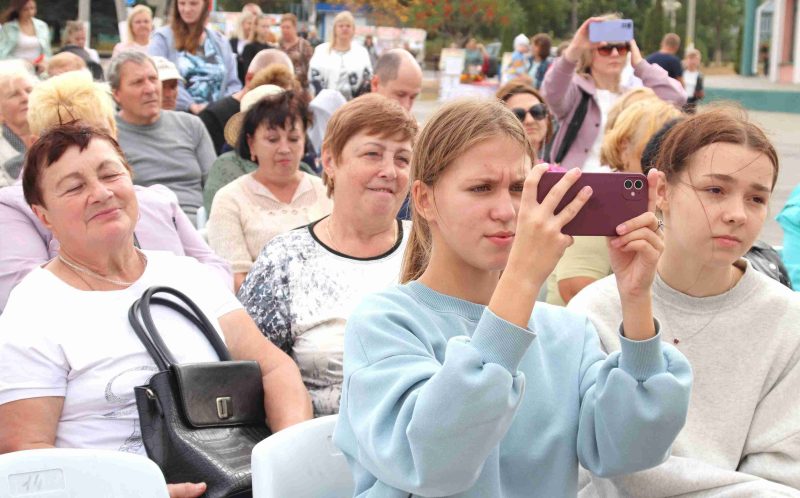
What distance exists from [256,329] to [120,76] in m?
3.33

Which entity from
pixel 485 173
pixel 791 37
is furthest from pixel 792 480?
pixel 791 37

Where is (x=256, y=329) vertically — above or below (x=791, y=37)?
above

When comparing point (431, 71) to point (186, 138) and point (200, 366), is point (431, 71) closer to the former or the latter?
A: point (186, 138)

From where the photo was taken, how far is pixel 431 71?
4206 cm

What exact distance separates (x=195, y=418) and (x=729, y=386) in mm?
1327

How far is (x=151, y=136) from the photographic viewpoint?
5.91 metres

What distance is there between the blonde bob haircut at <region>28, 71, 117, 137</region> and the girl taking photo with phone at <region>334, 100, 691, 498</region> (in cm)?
260

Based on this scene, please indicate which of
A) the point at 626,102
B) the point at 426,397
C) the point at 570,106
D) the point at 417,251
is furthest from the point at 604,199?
the point at 570,106

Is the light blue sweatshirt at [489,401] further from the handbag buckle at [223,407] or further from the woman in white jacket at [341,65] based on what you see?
the woman in white jacket at [341,65]

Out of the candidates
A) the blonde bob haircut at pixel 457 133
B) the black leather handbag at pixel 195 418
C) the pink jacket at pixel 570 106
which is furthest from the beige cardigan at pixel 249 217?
the blonde bob haircut at pixel 457 133

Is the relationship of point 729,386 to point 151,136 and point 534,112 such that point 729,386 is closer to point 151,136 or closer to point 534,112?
point 534,112

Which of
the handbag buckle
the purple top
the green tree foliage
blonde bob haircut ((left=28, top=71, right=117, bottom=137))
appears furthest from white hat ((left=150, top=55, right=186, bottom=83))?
the green tree foliage

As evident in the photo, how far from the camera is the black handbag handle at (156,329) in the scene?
269cm

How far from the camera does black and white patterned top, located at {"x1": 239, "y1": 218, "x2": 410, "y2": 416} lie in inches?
128
